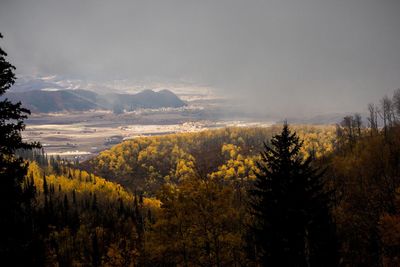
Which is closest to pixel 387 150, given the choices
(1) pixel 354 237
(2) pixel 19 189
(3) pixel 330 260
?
(1) pixel 354 237

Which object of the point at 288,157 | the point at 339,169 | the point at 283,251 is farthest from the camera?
the point at 339,169

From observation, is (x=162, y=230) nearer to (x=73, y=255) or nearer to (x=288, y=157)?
(x=288, y=157)

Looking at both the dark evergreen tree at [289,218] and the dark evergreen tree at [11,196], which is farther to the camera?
the dark evergreen tree at [289,218]

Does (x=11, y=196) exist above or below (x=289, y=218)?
above

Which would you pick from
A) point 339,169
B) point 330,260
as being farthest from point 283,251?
point 339,169

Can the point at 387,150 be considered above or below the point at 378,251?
above

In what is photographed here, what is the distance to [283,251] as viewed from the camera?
84.1 ft

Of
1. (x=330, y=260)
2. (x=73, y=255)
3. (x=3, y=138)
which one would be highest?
(x=3, y=138)

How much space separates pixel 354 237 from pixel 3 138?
62331 millimetres

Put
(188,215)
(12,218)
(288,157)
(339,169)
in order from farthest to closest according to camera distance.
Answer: (339,169), (188,215), (288,157), (12,218)

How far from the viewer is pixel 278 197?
26.3 m

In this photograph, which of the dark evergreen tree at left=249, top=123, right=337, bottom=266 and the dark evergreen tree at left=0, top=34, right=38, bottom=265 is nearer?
the dark evergreen tree at left=0, top=34, right=38, bottom=265

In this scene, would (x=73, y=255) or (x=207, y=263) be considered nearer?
(x=207, y=263)

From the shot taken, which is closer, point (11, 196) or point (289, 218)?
point (11, 196)
